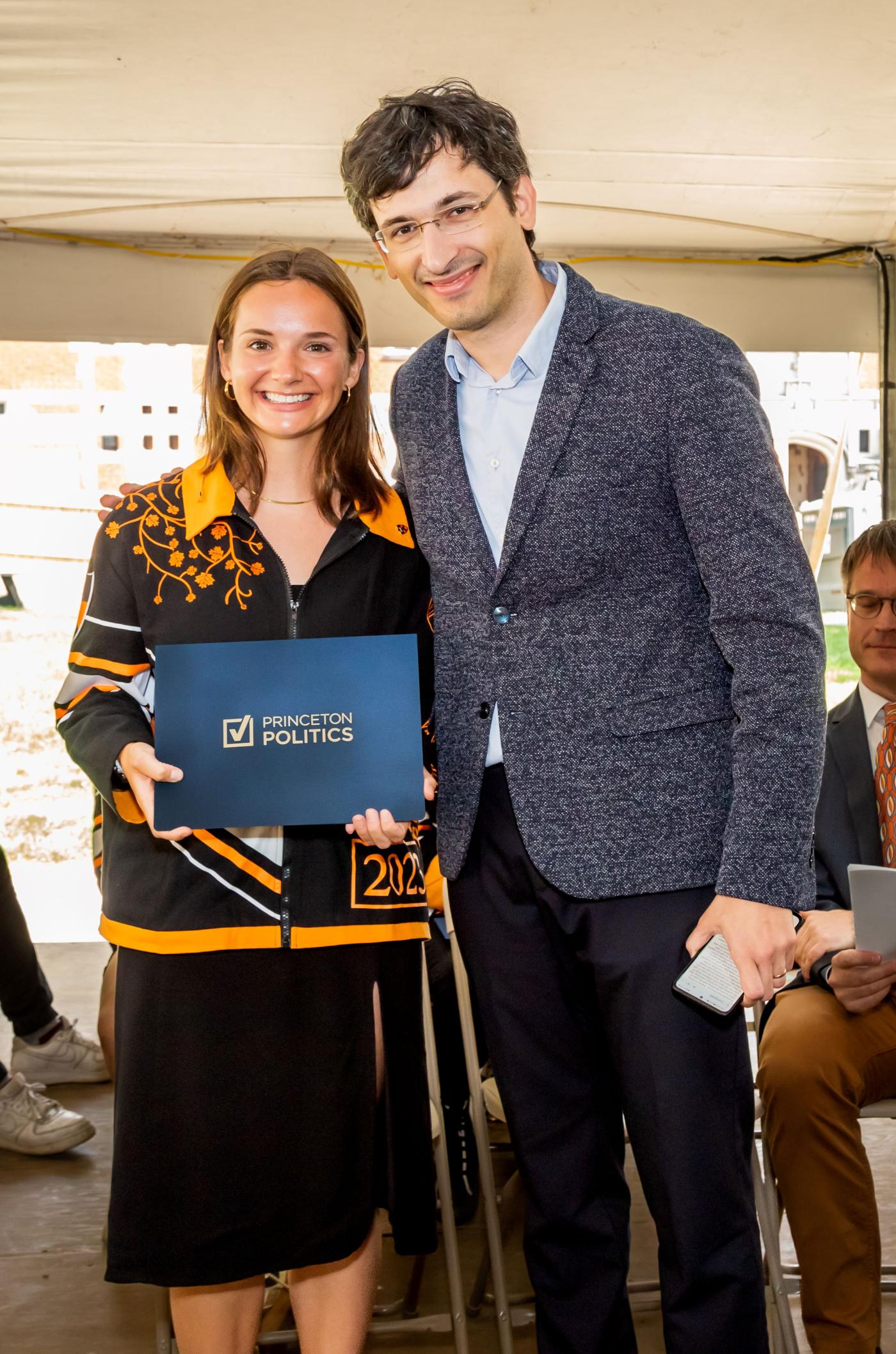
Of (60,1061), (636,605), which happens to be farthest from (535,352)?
(60,1061)

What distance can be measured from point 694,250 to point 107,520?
12.7 ft

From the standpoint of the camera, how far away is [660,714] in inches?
62.2

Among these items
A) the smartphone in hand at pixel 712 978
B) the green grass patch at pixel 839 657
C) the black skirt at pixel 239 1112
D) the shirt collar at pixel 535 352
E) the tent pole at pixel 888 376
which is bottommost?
the black skirt at pixel 239 1112

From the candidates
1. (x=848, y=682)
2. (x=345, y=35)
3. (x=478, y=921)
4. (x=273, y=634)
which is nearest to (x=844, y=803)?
(x=478, y=921)

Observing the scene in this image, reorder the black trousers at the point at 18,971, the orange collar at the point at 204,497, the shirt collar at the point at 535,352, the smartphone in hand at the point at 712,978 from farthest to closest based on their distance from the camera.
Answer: the black trousers at the point at 18,971, the orange collar at the point at 204,497, the shirt collar at the point at 535,352, the smartphone in hand at the point at 712,978

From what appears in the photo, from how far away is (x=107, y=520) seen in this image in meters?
1.83

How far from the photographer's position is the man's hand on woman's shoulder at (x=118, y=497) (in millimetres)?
1901

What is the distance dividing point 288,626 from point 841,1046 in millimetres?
1482

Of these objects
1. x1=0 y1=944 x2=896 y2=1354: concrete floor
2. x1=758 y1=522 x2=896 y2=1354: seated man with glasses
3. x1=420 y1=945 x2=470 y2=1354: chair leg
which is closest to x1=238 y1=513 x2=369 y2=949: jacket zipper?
x1=420 y1=945 x2=470 y2=1354: chair leg

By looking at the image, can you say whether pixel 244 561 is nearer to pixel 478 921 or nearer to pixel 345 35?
pixel 478 921

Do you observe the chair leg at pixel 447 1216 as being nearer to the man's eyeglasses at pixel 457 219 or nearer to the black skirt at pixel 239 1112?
the black skirt at pixel 239 1112

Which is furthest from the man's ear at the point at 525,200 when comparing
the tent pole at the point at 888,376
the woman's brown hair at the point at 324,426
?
the tent pole at the point at 888,376

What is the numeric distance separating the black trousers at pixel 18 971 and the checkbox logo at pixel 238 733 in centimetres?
267

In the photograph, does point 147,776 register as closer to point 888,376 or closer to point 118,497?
point 118,497
